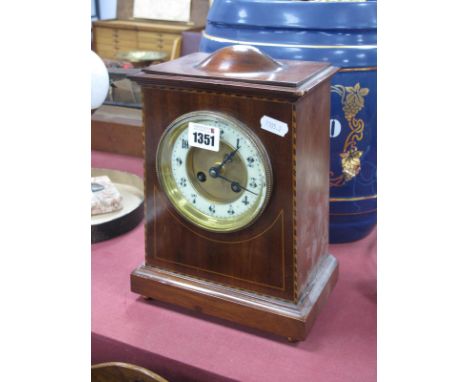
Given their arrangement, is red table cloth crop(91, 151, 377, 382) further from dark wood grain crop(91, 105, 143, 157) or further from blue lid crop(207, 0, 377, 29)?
dark wood grain crop(91, 105, 143, 157)

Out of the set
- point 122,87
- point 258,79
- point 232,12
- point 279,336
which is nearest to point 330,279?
point 279,336

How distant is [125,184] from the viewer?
146 centimetres

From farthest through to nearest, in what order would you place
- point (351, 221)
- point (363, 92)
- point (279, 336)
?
1. point (351, 221)
2. point (363, 92)
3. point (279, 336)

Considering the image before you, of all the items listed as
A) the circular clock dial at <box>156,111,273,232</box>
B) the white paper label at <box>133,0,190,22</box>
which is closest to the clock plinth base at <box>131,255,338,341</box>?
the circular clock dial at <box>156,111,273,232</box>

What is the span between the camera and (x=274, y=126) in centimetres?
84

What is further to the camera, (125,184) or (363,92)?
(125,184)

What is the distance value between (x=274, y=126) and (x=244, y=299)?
293 mm

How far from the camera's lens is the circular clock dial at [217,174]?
879 mm

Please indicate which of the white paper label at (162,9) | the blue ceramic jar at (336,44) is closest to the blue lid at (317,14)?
the blue ceramic jar at (336,44)

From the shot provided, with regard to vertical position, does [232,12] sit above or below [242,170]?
above

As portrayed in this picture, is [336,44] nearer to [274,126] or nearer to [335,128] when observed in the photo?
[335,128]

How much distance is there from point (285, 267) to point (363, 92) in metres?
0.38

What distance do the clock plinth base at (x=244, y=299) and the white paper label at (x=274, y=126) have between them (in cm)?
27
